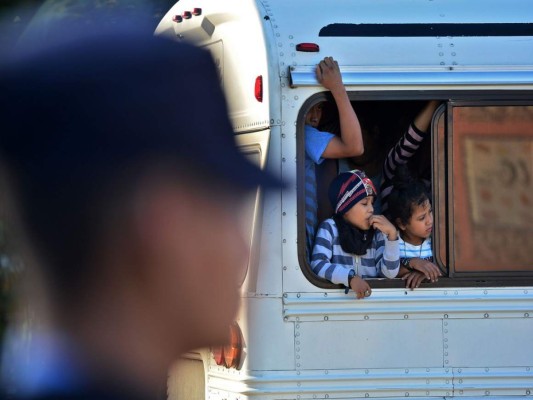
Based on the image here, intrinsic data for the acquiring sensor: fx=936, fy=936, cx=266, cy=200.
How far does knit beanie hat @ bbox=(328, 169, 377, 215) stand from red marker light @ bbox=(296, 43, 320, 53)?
0.60 m

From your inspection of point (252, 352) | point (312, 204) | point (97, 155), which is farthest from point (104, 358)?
point (312, 204)

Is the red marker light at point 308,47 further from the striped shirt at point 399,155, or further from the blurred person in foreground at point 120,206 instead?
the blurred person in foreground at point 120,206

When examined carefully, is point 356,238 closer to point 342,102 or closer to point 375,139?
point 342,102

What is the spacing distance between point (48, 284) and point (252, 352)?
321 cm

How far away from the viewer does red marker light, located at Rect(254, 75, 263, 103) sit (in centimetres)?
426

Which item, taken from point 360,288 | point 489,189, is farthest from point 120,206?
point 489,189

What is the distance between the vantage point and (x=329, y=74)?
4.23m

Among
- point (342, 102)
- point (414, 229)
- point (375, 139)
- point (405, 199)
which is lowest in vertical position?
point (414, 229)

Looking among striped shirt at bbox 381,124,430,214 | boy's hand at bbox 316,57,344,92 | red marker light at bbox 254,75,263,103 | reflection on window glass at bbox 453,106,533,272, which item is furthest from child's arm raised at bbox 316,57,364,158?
reflection on window glass at bbox 453,106,533,272

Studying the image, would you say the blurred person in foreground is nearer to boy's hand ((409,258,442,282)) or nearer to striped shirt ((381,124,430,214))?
boy's hand ((409,258,442,282))

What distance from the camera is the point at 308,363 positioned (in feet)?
13.7

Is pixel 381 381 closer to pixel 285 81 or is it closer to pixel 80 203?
pixel 285 81

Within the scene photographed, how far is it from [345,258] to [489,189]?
2.46 feet

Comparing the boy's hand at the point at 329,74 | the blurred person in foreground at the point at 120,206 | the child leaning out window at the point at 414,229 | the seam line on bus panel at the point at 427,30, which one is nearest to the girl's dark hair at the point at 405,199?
the child leaning out window at the point at 414,229
